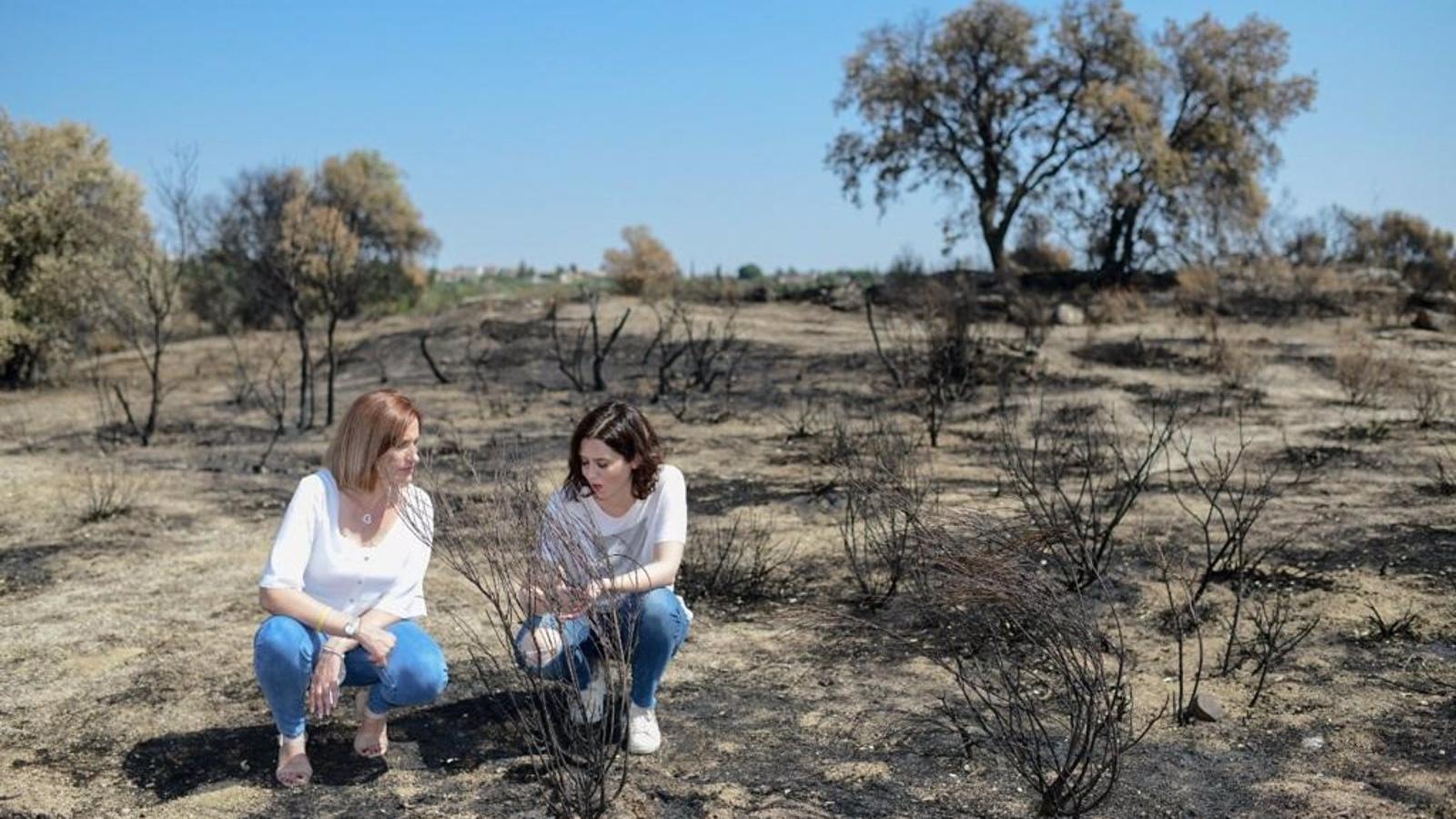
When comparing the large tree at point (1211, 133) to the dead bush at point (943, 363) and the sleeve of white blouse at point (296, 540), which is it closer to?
the dead bush at point (943, 363)

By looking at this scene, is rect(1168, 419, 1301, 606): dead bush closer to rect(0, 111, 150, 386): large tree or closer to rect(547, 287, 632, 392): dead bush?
rect(547, 287, 632, 392): dead bush

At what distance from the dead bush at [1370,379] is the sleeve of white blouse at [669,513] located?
9.31 m

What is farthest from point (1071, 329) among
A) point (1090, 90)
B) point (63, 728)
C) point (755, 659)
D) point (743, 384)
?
point (63, 728)

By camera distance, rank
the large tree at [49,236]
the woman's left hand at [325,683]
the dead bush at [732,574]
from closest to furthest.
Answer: the woman's left hand at [325,683] → the dead bush at [732,574] → the large tree at [49,236]

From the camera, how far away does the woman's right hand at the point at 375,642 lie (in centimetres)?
329

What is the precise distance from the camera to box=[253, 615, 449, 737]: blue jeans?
323cm

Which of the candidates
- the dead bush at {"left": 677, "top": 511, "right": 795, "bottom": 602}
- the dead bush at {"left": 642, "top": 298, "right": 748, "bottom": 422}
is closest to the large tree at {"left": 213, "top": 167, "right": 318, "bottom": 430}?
the dead bush at {"left": 642, "top": 298, "right": 748, "bottom": 422}

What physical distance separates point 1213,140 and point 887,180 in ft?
22.1

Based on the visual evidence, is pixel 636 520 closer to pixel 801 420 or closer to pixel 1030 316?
pixel 801 420

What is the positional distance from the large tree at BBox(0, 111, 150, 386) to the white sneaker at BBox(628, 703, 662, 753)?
53.2ft

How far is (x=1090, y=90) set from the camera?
25094 millimetres

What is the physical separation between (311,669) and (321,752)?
1.57 ft

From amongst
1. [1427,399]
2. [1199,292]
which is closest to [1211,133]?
[1199,292]

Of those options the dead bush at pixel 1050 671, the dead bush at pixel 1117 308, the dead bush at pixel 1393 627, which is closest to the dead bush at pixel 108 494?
the dead bush at pixel 1050 671
